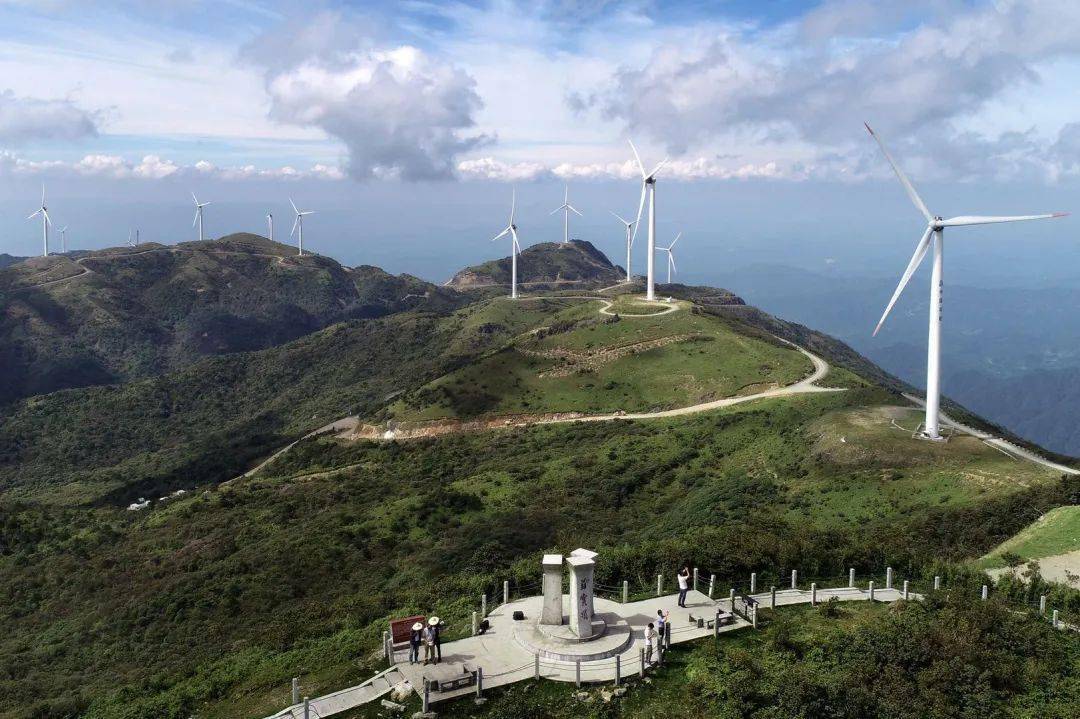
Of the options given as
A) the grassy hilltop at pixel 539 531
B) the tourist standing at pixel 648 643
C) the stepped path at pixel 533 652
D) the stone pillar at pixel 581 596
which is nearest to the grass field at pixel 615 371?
the grassy hilltop at pixel 539 531

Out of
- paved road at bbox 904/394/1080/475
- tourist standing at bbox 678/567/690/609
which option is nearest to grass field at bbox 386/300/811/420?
paved road at bbox 904/394/1080/475

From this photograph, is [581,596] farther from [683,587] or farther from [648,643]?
[683,587]

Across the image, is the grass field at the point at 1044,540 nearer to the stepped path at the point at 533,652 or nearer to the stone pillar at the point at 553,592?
the stepped path at the point at 533,652

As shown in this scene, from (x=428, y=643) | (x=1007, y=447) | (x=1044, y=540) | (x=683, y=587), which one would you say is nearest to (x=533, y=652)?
(x=428, y=643)

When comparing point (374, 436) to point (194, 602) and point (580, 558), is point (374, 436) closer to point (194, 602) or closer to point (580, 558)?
point (194, 602)

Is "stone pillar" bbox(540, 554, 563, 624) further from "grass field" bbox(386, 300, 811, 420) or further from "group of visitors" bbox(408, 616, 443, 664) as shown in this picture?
"grass field" bbox(386, 300, 811, 420)
